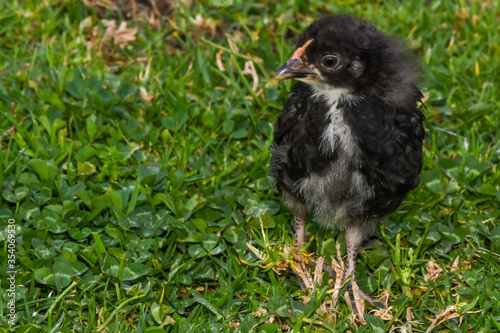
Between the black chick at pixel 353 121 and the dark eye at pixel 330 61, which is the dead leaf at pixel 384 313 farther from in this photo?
the dark eye at pixel 330 61

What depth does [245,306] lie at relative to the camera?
3914 millimetres

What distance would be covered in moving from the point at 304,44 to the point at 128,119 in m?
1.76

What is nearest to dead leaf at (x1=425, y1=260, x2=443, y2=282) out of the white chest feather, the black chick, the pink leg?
the black chick

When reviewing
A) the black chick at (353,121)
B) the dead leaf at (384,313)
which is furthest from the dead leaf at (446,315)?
the black chick at (353,121)

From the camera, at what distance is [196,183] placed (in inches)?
183

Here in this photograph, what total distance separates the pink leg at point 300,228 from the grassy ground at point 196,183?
73 millimetres

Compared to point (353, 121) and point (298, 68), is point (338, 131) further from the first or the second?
point (298, 68)

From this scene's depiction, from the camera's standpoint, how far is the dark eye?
11.8 ft

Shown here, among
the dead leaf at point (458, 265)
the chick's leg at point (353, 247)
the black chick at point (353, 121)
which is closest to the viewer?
the black chick at point (353, 121)

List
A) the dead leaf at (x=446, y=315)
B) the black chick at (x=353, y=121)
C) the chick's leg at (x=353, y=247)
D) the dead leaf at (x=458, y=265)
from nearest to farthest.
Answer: the black chick at (x=353, y=121) → the dead leaf at (x=446, y=315) → the chick's leg at (x=353, y=247) → the dead leaf at (x=458, y=265)

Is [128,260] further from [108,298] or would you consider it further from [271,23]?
[271,23]

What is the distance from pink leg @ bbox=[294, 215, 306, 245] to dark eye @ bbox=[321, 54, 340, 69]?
1.03 meters

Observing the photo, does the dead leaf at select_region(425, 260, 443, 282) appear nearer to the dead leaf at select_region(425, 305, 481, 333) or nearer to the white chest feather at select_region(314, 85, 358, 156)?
the dead leaf at select_region(425, 305, 481, 333)

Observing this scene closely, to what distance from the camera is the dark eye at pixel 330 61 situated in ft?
11.8
